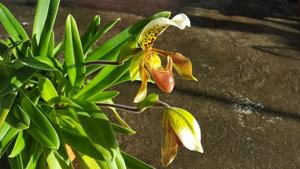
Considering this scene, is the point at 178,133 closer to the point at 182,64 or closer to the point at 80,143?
the point at 182,64

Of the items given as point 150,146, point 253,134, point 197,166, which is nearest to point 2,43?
point 150,146

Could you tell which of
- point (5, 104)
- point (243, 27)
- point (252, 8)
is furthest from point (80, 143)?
point (252, 8)

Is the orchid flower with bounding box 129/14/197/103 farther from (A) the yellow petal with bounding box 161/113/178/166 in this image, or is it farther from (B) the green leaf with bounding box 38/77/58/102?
(B) the green leaf with bounding box 38/77/58/102

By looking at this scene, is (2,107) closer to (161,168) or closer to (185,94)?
(161,168)

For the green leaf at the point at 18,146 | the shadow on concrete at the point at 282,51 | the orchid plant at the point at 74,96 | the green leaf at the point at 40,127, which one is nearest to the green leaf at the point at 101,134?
the orchid plant at the point at 74,96

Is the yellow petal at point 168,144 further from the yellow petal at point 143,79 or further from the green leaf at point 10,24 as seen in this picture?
the green leaf at point 10,24
